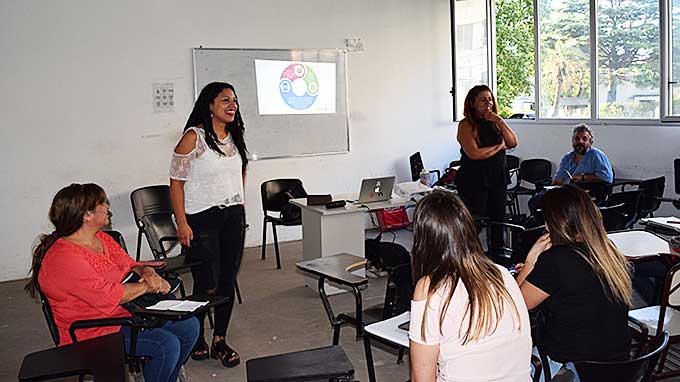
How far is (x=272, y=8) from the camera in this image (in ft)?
24.3

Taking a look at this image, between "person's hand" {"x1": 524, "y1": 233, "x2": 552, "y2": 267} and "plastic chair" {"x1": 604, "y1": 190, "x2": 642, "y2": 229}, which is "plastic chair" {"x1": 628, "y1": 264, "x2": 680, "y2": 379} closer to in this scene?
"person's hand" {"x1": 524, "y1": 233, "x2": 552, "y2": 267}

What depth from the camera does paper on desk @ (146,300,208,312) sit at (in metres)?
2.89

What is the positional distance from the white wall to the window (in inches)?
43.1

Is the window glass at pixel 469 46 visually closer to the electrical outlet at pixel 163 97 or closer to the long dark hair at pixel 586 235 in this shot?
the electrical outlet at pixel 163 97

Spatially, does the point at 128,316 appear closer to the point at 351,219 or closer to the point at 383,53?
the point at 351,219

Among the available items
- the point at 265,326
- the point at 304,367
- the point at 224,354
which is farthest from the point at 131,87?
the point at 304,367

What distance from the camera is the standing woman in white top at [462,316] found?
6.34ft

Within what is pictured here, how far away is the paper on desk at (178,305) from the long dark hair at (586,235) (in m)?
1.51

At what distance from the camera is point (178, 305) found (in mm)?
2949

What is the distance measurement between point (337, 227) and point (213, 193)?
5.24 feet

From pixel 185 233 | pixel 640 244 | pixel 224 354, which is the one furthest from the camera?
pixel 224 354

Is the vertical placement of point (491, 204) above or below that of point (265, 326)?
above

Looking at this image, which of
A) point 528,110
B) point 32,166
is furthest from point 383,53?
point 32,166

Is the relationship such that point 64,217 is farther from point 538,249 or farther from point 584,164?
point 584,164
